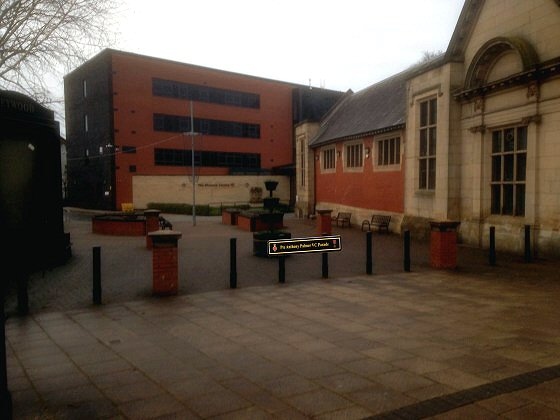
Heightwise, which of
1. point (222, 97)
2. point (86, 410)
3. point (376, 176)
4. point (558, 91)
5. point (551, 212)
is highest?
point (222, 97)

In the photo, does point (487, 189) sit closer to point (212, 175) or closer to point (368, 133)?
point (368, 133)

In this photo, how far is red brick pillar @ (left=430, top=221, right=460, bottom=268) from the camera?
11203mm

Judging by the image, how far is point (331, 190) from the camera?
92.6ft

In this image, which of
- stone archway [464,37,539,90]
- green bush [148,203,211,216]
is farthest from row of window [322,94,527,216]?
green bush [148,203,211,216]

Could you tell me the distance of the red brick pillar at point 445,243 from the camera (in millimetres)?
11203

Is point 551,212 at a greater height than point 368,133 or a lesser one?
lesser

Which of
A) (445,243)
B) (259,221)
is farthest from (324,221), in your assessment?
(445,243)

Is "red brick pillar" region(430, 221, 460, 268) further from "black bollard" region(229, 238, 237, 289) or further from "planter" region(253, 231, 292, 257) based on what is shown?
"black bollard" region(229, 238, 237, 289)

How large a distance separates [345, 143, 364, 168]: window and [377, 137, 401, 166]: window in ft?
6.53

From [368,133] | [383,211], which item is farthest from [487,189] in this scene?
[368,133]

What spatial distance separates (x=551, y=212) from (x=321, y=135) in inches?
757

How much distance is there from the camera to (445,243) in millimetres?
11266

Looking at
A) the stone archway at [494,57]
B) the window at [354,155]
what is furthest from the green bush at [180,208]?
the stone archway at [494,57]

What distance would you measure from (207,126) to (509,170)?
35751 mm
